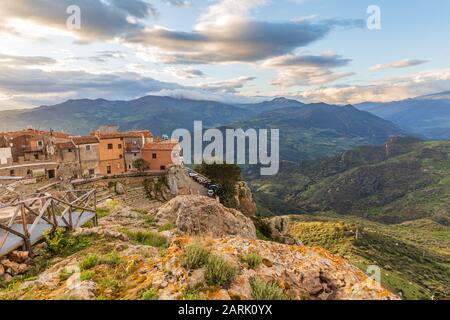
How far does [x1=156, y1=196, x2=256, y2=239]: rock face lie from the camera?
822 inches

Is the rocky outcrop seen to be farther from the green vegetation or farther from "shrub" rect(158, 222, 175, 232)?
"shrub" rect(158, 222, 175, 232)

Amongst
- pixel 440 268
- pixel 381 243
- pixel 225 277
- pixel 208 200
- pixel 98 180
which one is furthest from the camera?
pixel 381 243

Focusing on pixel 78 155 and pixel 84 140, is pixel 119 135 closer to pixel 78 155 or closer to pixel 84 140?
pixel 84 140

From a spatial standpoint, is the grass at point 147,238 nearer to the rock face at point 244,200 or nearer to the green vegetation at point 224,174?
the green vegetation at point 224,174

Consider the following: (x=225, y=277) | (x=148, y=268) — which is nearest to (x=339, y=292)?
(x=225, y=277)

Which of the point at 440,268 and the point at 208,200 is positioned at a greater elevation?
the point at 208,200

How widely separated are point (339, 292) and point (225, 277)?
123 inches

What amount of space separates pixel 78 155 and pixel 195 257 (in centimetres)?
4985

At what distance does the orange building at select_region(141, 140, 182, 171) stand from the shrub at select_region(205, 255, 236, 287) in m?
48.4

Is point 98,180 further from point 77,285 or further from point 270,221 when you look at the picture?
point 77,285

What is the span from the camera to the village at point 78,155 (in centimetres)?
4625

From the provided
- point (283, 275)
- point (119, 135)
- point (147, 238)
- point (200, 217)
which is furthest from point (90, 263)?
point (119, 135)

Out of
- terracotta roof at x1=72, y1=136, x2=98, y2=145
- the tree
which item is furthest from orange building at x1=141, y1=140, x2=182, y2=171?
terracotta roof at x1=72, y1=136, x2=98, y2=145

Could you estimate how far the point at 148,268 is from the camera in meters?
7.49
